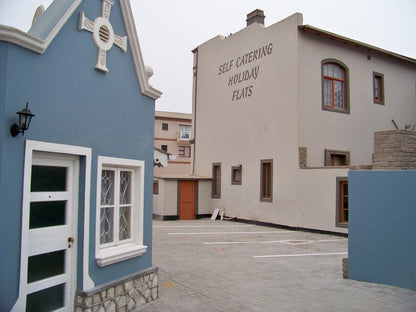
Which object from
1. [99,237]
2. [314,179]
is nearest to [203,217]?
[314,179]

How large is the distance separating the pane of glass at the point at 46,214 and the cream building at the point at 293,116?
11142mm

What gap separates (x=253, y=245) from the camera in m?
12.1

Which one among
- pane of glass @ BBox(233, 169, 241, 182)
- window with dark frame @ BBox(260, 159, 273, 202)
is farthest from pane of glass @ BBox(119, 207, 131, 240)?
pane of glass @ BBox(233, 169, 241, 182)

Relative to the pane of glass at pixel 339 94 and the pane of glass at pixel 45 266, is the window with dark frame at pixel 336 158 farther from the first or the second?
the pane of glass at pixel 45 266

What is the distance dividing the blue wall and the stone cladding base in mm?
4076

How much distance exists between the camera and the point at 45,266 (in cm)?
471

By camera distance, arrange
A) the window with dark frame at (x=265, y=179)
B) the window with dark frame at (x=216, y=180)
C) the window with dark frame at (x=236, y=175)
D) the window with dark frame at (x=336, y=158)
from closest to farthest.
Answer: the window with dark frame at (x=336, y=158) < the window with dark frame at (x=265, y=179) < the window with dark frame at (x=236, y=175) < the window with dark frame at (x=216, y=180)

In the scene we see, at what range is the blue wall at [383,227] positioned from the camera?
6.96m

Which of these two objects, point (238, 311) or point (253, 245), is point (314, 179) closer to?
point (253, 245)

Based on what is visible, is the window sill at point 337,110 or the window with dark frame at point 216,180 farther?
the window with dark frame at point 216,180

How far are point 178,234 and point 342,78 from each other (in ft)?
32.8

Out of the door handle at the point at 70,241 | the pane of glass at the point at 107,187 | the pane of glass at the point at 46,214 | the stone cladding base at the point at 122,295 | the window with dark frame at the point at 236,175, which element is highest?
the window with dark frame at the point at 236,175

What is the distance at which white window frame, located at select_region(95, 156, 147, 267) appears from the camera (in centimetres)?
538

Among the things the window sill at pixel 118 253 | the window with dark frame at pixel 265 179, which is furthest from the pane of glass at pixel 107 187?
the window with dark frame at pixel 265 179
